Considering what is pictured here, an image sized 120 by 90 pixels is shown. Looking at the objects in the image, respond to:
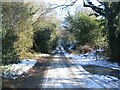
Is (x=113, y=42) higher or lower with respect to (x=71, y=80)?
higher

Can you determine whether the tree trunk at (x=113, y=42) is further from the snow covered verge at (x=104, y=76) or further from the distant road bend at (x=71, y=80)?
the distant road bend at (x=71, y=80)

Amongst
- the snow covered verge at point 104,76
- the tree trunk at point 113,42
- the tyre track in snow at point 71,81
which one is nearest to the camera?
the tyre track in snow at point 71,81

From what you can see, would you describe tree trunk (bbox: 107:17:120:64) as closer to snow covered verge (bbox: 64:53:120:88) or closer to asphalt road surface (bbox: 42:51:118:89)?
snow covered verge (bbox: 64:53:120:88)

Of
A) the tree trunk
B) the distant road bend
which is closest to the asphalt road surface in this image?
the distant road bend

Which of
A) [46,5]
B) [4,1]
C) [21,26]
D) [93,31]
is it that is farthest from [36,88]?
[93,31]

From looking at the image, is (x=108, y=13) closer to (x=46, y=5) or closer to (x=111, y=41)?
(x=111, y=41)

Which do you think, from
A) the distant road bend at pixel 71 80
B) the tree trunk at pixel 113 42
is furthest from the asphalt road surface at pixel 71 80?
the tree trunk at pixel 113 42

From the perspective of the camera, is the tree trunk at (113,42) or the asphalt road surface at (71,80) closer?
the asphalt road surface at (71,80)

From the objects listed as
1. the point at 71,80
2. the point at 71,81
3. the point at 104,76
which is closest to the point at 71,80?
the point at 71,80

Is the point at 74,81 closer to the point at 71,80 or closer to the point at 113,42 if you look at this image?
the point at 71,80

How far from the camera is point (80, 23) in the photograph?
57719 mm

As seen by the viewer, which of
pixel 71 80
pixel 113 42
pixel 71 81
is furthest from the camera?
pixel 113 42

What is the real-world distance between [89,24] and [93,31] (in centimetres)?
143

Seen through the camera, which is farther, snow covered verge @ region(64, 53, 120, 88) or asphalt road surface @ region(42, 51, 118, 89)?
snow covered verge @ region(64, 53, 120, 88)
